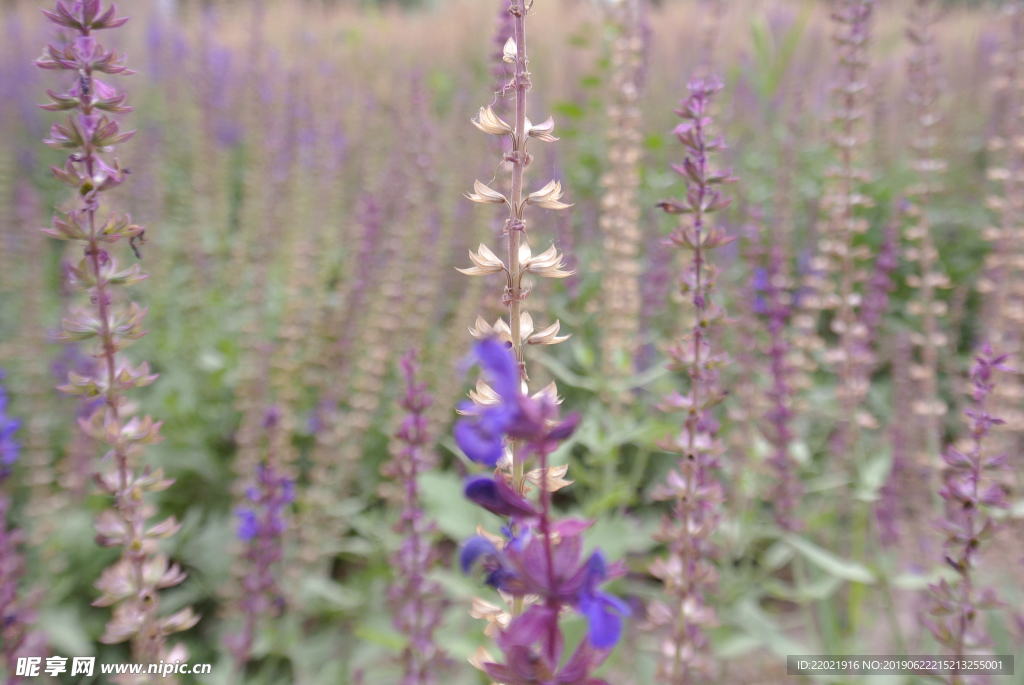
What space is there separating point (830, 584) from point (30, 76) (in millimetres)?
7776

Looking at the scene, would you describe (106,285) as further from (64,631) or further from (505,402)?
(64,631)

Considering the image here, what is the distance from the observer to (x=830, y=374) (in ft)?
13.5

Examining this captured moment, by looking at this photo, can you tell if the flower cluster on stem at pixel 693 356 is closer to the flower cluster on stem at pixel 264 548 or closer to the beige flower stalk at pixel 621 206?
the beige flower stalk at pixel 621 206

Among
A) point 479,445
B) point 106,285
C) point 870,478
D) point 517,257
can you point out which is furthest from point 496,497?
point 870,478

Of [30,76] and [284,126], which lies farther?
[30,76]

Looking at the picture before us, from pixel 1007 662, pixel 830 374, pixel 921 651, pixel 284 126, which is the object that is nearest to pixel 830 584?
pixel 921 651

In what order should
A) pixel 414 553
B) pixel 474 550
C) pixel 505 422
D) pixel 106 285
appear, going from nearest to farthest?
pixel 505 422
pixel 474 550
pixel 106 285
pixel 414 553

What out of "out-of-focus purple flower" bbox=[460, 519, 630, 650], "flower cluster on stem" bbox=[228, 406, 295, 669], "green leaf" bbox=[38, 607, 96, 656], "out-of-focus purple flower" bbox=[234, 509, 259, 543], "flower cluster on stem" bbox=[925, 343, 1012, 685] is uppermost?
"out-of-focus purple flower" bbox=[460, 519, 630, 650]

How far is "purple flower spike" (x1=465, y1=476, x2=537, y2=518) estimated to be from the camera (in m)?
0.58

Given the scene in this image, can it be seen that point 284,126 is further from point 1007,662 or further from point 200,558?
point 1007,662

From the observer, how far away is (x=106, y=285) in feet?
3.27

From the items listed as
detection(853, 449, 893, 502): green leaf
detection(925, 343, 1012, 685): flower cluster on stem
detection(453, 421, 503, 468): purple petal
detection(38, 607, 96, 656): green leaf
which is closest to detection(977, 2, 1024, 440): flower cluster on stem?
detection(853, 449, 893, 502): green leaf

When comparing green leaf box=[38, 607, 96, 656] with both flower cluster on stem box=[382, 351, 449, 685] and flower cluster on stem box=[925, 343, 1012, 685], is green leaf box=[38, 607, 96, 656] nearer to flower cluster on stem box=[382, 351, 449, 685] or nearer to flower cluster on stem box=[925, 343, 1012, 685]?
flower cluster on stem box=[382, 351, 449, 685]

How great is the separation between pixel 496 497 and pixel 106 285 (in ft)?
2.46
